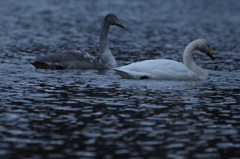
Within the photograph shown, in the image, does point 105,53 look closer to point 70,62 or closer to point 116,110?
point 70,62

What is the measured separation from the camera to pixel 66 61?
1961 centimetres

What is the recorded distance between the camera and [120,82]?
16.9m

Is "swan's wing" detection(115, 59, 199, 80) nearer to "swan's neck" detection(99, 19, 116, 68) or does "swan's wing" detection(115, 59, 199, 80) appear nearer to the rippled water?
the rippled water

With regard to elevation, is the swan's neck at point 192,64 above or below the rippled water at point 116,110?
above

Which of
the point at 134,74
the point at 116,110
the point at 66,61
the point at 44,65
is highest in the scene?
the point at 66,61

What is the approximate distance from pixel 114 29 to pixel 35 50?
15.1 meters

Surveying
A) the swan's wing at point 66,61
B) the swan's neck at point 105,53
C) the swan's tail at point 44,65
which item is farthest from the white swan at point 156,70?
the swan's neck at point 105,53

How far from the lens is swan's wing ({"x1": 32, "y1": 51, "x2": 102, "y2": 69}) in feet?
63.6

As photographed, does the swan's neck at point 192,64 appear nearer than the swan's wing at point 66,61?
Yes

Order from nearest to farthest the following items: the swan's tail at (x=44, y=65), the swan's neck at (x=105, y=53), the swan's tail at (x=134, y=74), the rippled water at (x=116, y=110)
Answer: the rippled water at (x=116, y=110)
the swan's tail at (x=134, y=74)
the swan's tail at (x=44, y=65)
the swan's neck at (x=105, y=53)

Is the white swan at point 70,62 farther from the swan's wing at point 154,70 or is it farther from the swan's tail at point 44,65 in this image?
the swan's wing at point 154,70

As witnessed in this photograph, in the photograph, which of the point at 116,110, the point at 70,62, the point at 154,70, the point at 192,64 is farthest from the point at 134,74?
the point at 116,110

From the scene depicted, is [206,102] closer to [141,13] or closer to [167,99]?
[167,99]

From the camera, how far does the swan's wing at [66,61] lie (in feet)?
63.6
